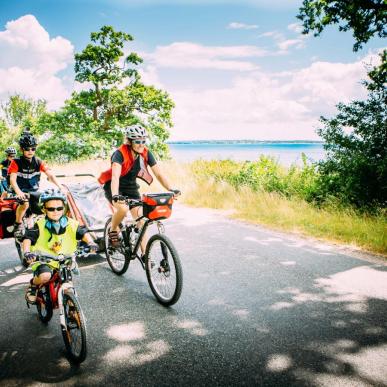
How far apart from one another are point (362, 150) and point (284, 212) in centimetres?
275

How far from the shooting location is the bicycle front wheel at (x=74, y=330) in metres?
2.97

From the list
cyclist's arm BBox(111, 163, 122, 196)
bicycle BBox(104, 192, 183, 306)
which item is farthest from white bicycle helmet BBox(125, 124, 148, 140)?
bicycle BBox(104, 192, 183, 306)

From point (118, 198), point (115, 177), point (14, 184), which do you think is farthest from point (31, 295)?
point (14, 184)

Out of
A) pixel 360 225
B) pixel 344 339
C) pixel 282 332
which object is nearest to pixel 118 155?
pixel 282 332

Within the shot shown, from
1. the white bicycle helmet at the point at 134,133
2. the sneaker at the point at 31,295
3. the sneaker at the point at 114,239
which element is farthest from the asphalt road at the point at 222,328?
the white bicycle helmet at the point at 134,133

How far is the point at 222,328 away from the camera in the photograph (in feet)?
12.0

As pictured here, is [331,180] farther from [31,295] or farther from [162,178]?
[31,295]

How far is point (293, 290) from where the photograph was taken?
462 cm

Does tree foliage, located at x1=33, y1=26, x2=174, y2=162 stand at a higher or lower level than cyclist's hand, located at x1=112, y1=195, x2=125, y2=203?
higher

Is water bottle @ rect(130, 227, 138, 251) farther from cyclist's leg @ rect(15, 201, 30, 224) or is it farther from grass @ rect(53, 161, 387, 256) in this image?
grass @ rect(53, 161, 387, 256)

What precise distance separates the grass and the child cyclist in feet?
18.1

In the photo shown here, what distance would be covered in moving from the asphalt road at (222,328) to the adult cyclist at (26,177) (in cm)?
105

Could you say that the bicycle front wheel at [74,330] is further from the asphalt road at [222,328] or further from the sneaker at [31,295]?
the sneaker at [31,295]

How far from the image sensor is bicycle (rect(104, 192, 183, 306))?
4086 millimetres
